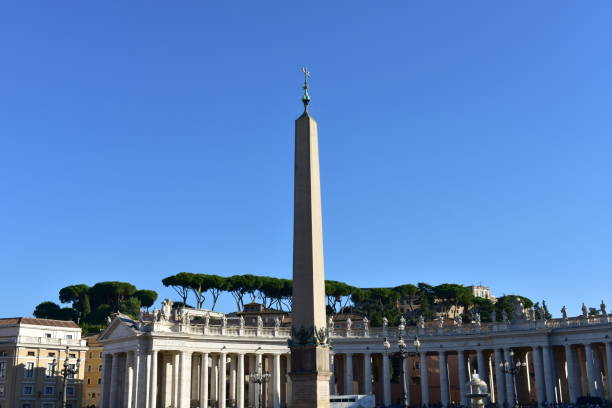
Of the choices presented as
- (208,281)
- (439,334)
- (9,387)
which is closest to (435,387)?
(439,334)

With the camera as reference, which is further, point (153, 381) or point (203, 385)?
point (203, 385)

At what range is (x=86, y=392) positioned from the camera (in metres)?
78.9

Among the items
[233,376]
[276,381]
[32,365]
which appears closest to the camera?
[276,381]

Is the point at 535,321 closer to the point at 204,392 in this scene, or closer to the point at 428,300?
the point at 204,392

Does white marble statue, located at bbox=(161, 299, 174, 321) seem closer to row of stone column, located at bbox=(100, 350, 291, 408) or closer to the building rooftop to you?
row of stone column, located at bbox=(100, 350, 291, 408)

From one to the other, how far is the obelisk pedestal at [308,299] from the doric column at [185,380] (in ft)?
122

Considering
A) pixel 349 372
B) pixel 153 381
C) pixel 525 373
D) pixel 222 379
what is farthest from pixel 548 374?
pixel 153 381

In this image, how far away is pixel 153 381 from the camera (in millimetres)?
57969

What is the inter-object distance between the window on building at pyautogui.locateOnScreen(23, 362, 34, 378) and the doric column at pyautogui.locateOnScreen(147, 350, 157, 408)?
20.2 m

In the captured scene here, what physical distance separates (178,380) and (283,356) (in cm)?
1133

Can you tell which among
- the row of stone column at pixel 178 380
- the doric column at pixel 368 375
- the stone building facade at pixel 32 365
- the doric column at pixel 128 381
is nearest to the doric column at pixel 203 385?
the row of stone column at pixel 178 380

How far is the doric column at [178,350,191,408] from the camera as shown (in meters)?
59.3

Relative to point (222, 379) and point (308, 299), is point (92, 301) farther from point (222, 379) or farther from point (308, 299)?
point (308, 299)

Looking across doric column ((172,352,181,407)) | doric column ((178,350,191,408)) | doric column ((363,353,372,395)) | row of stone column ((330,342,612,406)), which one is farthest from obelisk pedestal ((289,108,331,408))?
doric column ((363,353,372,395))
